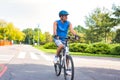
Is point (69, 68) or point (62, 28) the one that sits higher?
point (62, 28)

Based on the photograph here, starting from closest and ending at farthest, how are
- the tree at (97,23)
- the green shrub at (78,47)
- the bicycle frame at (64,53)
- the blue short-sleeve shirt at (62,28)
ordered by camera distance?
1. the bicycle frame at (64,53)
2. the blue short-sleeve shirt at (62,28)
3. the green shrub at (78,47)
4. the tree at (97,23)

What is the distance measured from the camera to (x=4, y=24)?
13050 cm

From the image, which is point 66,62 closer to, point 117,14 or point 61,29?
point 61,29

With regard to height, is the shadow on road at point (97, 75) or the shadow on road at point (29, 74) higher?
the shadow on road at point (29, 74)

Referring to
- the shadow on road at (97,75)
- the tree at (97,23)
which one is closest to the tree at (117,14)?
the tree at (97,23)

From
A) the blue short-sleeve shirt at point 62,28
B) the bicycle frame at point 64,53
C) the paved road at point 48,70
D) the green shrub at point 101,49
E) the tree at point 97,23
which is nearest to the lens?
the bicycle frame at point 64,53

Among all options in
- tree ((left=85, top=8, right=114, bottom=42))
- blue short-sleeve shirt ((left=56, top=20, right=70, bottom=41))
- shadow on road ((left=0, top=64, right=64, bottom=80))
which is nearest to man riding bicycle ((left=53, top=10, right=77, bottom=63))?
blue short-sleeve shirt ((left=56, top=20, right=70, bottom=41))

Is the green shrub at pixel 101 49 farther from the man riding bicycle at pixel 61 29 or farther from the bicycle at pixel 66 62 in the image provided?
the man riding bicycle at pixel 61 29

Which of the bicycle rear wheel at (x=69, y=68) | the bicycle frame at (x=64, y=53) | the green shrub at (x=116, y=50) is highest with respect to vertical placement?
the bicycle frame at (x=64, y=53)

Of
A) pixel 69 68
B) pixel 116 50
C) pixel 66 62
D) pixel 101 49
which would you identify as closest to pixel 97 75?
pixel 66 62

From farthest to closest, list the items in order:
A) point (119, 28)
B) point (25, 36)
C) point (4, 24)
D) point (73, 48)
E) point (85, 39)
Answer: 1. point (25, 36)
2. point (4, 24)
3. point (85, 39)
4. point (73, 48)
5. point (119, 28)

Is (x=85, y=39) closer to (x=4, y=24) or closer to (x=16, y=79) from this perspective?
(x=4, y=24)

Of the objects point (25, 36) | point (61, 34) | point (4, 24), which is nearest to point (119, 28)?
point (61, 34)

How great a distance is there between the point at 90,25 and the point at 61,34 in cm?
6365
